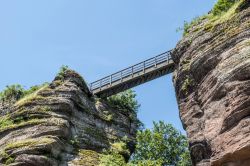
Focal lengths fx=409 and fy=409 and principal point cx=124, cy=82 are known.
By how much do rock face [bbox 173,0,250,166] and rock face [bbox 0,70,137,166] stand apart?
10467 millimetres

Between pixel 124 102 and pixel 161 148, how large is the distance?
619 cm

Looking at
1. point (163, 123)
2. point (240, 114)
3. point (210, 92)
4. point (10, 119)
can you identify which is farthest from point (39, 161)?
point (163, 123)

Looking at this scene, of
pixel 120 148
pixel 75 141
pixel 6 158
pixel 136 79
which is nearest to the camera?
pixel 6 158

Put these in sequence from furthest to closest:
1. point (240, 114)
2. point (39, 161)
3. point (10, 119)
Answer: point (10, 119), point (39, 161), point (240, 114)

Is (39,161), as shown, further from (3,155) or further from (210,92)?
(210,92)

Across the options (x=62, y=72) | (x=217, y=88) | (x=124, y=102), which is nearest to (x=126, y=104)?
(x=124, y=102)

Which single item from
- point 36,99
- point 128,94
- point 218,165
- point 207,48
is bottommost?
point 218,165

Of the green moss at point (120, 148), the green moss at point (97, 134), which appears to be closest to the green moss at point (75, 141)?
the green moss at point (97, 134)

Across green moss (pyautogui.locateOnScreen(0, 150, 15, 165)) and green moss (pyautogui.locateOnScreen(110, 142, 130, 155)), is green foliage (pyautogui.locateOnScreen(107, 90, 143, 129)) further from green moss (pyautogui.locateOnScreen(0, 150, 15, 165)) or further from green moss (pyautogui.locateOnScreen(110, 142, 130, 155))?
green moss (pyautogui.locateOnScreen(0, 150, 15, 165))

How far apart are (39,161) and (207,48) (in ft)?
45.7

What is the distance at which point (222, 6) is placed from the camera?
28.3 meters

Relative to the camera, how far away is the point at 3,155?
30.0 m

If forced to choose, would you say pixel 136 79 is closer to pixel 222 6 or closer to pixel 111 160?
pixel 111 160

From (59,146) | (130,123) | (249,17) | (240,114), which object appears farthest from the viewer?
(130,123)
